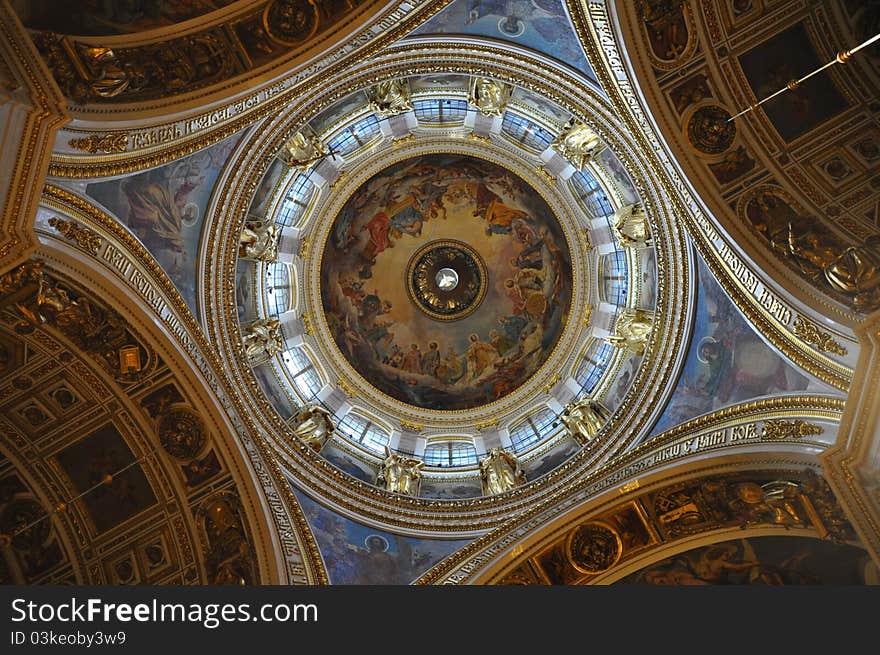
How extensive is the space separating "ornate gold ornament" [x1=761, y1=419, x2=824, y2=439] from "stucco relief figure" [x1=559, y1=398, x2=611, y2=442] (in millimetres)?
5340

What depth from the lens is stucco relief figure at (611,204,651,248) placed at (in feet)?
59.5

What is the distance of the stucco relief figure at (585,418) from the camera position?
1928 centimetres

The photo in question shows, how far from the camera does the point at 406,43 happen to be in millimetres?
15484

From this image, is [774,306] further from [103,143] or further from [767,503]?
[103,143]

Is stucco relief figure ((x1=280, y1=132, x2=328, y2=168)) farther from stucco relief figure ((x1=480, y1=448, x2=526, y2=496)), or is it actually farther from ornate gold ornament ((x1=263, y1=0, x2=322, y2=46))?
stucco relief figure ((x1=480, y1=448, x2=526, y2=496))

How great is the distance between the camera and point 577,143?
60.2 feet

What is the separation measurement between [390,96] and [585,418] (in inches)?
376

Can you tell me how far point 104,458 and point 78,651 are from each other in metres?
8.52

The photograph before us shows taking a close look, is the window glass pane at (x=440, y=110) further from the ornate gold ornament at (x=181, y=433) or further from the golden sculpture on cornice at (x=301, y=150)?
the ornate gold ornament at (x=181, y=433)

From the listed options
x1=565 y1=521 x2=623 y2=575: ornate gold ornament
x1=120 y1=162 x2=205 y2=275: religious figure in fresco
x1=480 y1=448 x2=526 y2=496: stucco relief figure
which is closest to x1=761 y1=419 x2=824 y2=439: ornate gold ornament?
x1=565 y1=521 x2=623 y2=575: ornate gold ornament

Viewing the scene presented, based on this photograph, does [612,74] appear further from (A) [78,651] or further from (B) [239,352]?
(A) [78,651]

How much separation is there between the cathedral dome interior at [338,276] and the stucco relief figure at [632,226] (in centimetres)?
13

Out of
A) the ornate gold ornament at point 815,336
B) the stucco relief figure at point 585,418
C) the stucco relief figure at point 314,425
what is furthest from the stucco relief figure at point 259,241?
the ornate gold ornament at point 815,336

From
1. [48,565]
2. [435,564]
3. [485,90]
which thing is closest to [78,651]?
[48,565]
